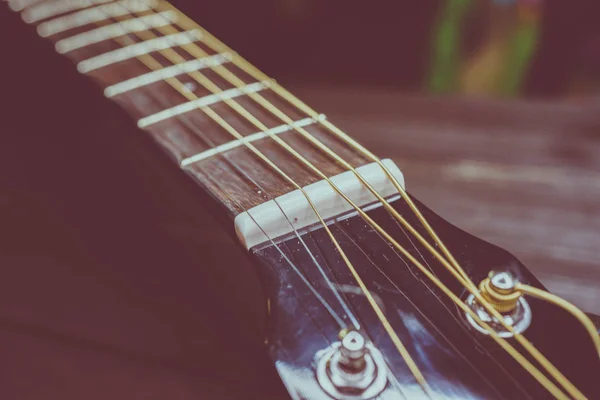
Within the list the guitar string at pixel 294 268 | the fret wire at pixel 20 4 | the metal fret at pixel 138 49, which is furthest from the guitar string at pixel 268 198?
the fret wire at pixel 20 4

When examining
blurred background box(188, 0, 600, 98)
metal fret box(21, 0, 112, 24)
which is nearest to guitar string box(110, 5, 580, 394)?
metal fret box(21, 0, 112, 24)

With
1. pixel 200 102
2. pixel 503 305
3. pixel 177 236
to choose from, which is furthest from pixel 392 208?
pixel 177 236

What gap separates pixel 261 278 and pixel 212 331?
0.76 ft

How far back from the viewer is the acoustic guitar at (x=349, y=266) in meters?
0.33

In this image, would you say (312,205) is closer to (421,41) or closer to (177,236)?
(177,236)

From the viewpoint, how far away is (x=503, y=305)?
13.6 inches

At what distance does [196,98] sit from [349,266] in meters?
0.30

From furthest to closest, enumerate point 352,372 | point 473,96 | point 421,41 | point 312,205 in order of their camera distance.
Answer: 1. point 421,41
2. point 473,96
3. point 312,205
4. point 352,372

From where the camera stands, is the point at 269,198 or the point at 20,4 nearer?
the point at 269,198

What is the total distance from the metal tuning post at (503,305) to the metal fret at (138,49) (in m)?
0.51

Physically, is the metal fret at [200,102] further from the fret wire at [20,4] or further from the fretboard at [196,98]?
the fret wire at [20,4]

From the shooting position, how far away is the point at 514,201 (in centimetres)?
76

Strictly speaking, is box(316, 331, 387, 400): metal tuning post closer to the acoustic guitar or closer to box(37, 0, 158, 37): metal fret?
the acoustic guitar

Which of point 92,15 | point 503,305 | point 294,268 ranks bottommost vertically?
point 503,305
